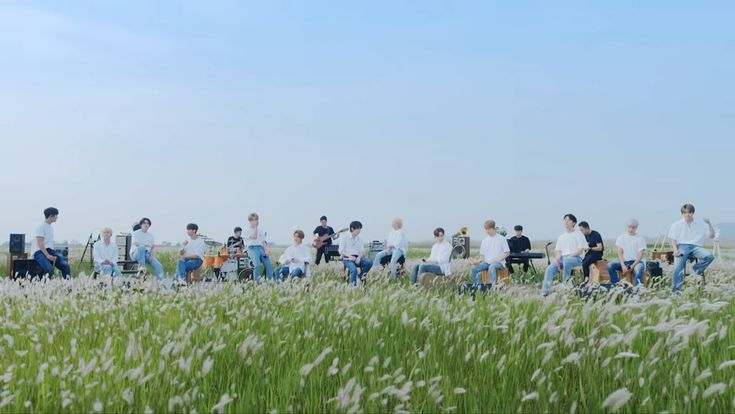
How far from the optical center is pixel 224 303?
9047 millimetres

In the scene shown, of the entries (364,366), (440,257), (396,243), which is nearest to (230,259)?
(396,243)

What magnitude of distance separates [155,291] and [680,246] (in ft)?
40.5

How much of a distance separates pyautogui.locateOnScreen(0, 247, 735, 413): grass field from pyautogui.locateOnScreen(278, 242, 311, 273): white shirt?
8.05m

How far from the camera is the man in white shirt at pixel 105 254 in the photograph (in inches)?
725

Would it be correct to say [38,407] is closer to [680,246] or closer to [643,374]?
[643,374]

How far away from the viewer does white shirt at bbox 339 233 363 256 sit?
1898 centimetres

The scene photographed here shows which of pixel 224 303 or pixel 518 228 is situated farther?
pixel 518 228

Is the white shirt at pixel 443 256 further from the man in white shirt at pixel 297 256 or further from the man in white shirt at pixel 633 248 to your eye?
the man in white shirt at pixel 633 248

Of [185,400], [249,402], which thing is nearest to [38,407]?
[185,400]

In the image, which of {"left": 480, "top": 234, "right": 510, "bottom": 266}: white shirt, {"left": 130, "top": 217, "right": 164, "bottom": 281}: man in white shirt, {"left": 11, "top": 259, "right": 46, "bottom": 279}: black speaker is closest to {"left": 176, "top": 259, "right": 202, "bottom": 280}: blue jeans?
{"left": 130, "top": 217, "right": 164, "bottom": 281}: man in white shirt

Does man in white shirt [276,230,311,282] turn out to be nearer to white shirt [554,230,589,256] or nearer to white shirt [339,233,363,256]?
white shirt [339,233,363,256]

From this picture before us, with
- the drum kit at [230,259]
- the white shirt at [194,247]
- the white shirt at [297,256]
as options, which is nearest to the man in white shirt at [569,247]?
the white shirt at [297,256]

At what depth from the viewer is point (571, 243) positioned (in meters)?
15.9

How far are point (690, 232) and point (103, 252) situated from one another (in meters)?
14.7
